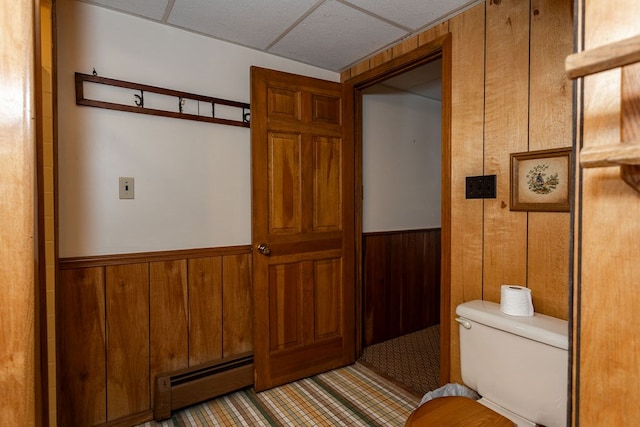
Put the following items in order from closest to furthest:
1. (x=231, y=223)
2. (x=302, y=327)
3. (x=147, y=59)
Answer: (x=147, y=59), (x=231, y=223), (x=302, y=327)

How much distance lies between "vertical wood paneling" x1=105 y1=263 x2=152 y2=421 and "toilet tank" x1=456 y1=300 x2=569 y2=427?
172 cm

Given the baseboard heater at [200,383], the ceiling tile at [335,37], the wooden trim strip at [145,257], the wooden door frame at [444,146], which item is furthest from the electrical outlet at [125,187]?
the wooden door frame at [444,146]

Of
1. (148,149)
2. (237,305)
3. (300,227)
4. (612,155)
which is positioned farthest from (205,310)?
(612,155)

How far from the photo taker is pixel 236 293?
216 cm

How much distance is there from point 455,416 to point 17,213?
59.6 inches

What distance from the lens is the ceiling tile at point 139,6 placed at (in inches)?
65.6

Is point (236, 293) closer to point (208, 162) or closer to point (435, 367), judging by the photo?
point (208, 162)

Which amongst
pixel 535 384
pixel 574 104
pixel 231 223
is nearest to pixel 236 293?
pixel 231 223

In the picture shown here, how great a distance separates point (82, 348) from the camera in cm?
171

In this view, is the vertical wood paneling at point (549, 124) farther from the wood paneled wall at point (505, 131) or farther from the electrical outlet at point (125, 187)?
the electrical outlet at point (125, 187)

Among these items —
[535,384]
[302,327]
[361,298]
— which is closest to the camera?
[535,384]

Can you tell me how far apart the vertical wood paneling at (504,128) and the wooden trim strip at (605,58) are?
1195 mm

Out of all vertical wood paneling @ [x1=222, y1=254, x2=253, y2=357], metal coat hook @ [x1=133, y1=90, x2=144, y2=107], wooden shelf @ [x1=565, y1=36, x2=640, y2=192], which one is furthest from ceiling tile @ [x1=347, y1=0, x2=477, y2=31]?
vertical wood paneling @ [x1=222, y1=254, x2=253, y2=357]

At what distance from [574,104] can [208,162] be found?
6.15 feet
